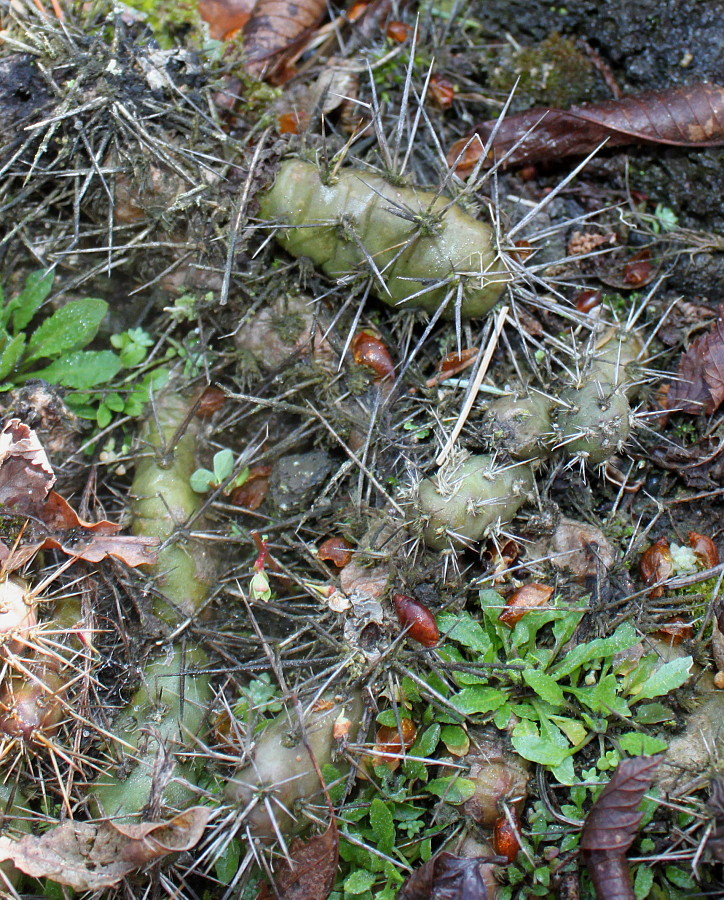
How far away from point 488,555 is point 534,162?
2.07m

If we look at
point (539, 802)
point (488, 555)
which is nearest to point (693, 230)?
point (488, 555)

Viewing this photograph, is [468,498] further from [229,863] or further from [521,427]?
[229,863]

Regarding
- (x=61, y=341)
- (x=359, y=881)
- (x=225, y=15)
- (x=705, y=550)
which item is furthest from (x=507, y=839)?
(x=225, y=15)

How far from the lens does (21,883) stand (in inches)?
113

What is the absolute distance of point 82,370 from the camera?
11.0 ft

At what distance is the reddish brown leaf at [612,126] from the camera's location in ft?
11.2

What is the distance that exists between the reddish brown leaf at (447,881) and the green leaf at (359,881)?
124 mm

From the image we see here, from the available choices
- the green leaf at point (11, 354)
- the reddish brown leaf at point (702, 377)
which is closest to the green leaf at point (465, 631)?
the reddish brown leaf at point (702, 377)

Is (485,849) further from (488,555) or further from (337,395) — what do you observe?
(337,395)

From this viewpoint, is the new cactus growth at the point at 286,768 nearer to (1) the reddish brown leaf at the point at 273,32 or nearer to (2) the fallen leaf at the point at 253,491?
(2) the fallen leaf at the point at 253,491

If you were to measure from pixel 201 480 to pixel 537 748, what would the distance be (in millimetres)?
1937

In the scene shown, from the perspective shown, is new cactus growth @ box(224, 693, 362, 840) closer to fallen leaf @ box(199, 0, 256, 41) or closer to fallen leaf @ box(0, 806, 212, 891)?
fallen leaf @ box(0, 806, 212, 891)

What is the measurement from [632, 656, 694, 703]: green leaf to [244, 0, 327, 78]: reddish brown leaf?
3.52 m

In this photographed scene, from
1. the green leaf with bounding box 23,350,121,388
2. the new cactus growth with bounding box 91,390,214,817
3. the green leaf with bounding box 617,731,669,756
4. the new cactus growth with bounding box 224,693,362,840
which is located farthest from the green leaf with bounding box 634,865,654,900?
the green leaf with bounding box 23,350,121,388
